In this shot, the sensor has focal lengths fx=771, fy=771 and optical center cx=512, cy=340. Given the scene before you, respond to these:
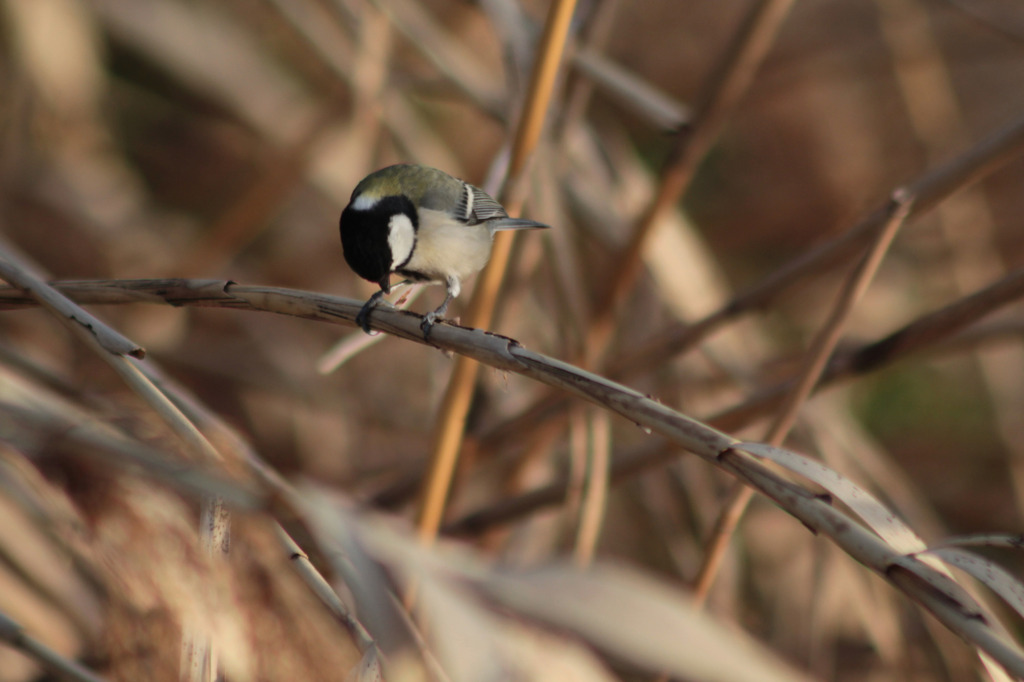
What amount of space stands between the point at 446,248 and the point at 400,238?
0.08 metres

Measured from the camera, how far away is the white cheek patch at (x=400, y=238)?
0.93 metres

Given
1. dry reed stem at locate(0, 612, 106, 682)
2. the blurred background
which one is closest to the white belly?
the blurred background

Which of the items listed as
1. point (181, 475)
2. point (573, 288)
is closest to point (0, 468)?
point (181, 475)

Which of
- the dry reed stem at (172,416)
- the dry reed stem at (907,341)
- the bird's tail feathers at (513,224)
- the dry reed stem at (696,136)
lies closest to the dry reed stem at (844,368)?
the dry reed stem at (907,341)

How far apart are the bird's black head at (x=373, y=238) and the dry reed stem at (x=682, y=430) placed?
16 cm

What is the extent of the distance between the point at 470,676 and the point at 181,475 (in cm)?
23

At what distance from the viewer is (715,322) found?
3.83 ft

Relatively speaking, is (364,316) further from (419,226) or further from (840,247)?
(840,247)

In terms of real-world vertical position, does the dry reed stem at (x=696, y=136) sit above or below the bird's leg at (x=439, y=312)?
above

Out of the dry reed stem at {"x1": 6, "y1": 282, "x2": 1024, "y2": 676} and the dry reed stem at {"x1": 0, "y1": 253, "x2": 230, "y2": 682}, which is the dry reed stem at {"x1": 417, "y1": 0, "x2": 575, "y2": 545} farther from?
the dry reed stem at {"x1": 0, "y1": 253, "x2": 230, "y2": 682}

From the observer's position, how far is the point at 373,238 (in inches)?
35.0

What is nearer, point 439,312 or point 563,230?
point 439,312

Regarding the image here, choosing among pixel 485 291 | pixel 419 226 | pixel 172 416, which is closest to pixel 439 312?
pixel 485 291

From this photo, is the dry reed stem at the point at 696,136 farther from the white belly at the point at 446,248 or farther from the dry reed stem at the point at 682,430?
the dry reed stem at the point at 682,430
